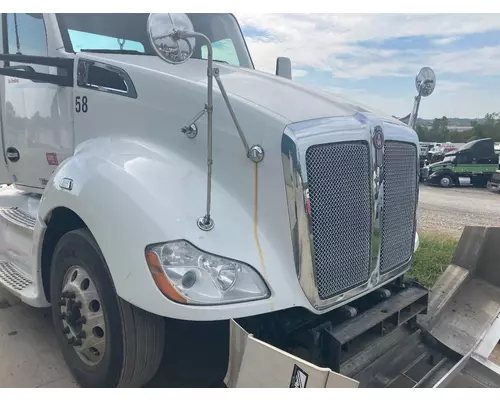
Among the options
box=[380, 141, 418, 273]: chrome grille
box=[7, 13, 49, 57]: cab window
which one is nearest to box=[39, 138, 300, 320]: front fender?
box=[380, 141, 418, 273]: chrome grille

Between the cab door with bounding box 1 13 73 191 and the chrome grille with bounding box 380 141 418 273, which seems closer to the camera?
the chrome grille with bounding box 380 141 418 273

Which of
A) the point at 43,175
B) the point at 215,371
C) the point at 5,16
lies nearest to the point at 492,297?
the point at 215,371

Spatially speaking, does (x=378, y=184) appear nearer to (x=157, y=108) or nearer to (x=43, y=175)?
(x=157, y=108)

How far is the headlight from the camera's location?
86.4 inches

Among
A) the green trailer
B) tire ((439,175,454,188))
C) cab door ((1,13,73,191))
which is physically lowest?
tire ((439,175,454,188))

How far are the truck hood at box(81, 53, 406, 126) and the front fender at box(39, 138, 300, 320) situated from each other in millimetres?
435

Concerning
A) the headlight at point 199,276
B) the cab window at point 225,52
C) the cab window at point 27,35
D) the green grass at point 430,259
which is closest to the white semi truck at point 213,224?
the headlight at point 199,276

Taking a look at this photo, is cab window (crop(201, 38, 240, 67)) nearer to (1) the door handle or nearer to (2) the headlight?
(1) the door handle

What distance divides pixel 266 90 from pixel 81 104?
1.45 m

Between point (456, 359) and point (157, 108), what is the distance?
8.08 feet

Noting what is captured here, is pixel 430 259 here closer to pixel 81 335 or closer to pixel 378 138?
pixel 378 138

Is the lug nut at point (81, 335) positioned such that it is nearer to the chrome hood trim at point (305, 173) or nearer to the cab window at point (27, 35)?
the chrome hood trim at point (305, 173)

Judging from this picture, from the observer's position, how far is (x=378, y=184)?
2740mm

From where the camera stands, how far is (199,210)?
2.46 m
